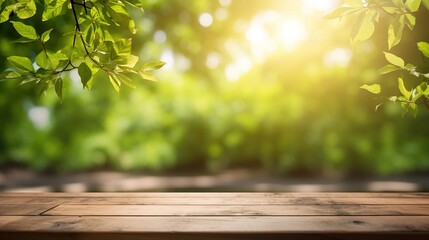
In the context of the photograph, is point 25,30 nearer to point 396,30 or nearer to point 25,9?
point 25,9

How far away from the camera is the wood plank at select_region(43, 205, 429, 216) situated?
4.92 ft

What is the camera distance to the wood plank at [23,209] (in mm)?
1548

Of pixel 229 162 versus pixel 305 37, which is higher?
pixel 305 37

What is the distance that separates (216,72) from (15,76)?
40.4 ft

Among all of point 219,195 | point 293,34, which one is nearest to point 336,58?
point 293,34

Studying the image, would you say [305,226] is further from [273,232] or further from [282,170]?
[282,170]

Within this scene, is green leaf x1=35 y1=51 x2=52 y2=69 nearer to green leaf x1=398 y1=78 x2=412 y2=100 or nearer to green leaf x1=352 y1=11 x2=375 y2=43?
green leaf x1=352 y1=11 x2=375 y2=43

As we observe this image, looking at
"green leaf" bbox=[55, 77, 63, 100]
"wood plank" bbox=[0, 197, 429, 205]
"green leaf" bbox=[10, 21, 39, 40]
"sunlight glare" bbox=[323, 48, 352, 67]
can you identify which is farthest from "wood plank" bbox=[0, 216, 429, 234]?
"sunlight glare" bbox=[323, 48, 352, 67]

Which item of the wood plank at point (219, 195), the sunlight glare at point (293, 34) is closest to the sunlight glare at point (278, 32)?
the sunlight glare at point (293, 34)

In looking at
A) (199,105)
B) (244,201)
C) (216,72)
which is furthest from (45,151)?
(244,201)

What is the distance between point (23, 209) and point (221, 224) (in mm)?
762

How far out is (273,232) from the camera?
1.24 m

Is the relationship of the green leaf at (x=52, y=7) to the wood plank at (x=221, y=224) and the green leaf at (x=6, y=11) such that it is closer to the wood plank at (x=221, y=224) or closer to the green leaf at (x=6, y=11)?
the green leaf at (x=6, y=11)

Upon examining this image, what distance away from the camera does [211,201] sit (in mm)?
1729
